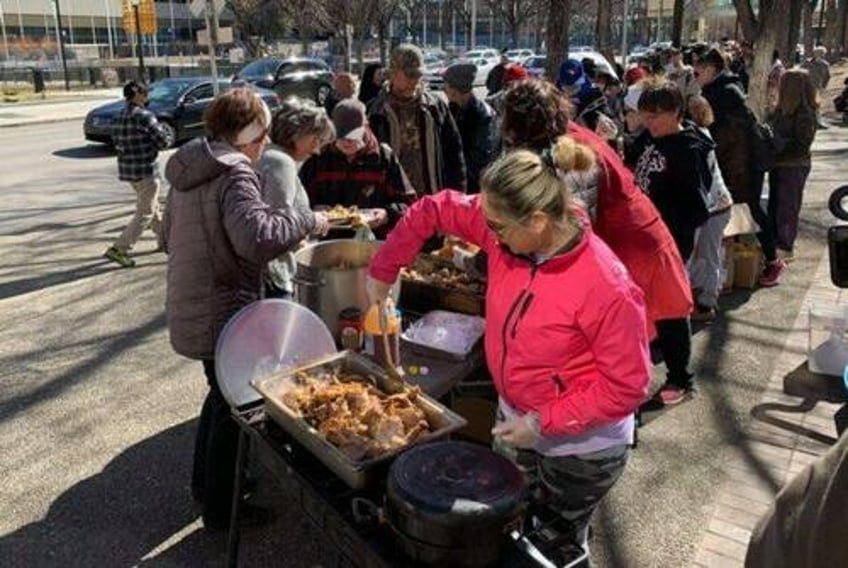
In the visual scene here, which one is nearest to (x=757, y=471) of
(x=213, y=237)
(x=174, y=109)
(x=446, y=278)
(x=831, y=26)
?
(x=446, y=278)

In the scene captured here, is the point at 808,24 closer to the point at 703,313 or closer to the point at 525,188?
the point at 703,313

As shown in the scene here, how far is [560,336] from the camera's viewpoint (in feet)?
7.23

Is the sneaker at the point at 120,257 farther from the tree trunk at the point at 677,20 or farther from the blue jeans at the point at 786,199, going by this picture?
the tree trunk at the point at 677,20

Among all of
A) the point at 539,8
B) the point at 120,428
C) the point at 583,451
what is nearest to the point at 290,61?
the point at 120,428

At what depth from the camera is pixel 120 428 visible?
441cm

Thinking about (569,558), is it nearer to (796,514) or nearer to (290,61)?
(796,514)

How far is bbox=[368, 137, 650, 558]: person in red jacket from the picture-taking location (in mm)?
2131

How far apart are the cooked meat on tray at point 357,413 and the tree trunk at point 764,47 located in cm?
1037

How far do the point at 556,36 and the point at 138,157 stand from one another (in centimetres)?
600

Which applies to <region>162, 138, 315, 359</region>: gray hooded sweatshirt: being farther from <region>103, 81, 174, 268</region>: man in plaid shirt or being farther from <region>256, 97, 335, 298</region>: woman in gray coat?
<region>103, 81, 174, 268</region>: man in plaid shirt

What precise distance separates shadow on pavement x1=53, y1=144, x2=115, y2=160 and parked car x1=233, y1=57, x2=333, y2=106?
633cm

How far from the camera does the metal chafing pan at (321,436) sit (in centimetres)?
214

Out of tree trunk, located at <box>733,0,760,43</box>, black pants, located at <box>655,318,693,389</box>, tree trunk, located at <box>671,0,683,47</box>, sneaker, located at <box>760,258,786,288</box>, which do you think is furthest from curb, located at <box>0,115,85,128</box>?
black pants, located at <box>655,318,693,389</box>

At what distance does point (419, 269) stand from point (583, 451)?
168 centimetres
